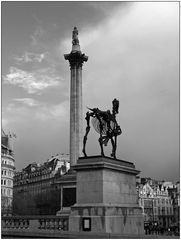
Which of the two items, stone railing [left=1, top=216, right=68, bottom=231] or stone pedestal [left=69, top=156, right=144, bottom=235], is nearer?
stone pedestal [left=69, top=156, right=144, bottom=235]

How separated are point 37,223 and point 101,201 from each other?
16.2ft

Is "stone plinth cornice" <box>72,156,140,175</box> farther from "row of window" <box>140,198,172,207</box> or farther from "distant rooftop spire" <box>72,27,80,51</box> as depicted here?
"row of window" <box>140,198,172,207</box>

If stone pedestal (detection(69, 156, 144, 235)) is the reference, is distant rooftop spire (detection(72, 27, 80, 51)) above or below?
above

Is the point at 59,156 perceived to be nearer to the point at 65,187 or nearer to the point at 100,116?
the point at 65,187

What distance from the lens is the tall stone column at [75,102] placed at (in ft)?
188

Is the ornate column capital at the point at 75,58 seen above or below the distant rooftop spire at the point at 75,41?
below

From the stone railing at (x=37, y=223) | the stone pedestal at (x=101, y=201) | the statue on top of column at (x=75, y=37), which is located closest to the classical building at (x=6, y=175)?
the statue on top of column at (x=75, y=37)

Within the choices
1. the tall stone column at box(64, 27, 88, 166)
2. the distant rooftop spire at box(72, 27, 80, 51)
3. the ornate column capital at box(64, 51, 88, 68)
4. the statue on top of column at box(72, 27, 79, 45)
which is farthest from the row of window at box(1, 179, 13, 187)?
the statue on top of column at box(72, 27, 79, 45)

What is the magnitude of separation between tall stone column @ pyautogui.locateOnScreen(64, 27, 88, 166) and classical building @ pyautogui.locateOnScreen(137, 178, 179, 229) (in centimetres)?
5893

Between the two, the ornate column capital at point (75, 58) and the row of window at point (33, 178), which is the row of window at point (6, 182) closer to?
the row of window at point (33, 178)

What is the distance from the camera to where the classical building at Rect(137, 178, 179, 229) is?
385ft

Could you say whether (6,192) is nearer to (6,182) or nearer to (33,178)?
(6,182)

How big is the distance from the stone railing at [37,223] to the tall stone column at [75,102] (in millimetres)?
29484

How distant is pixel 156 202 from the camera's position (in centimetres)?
12631
